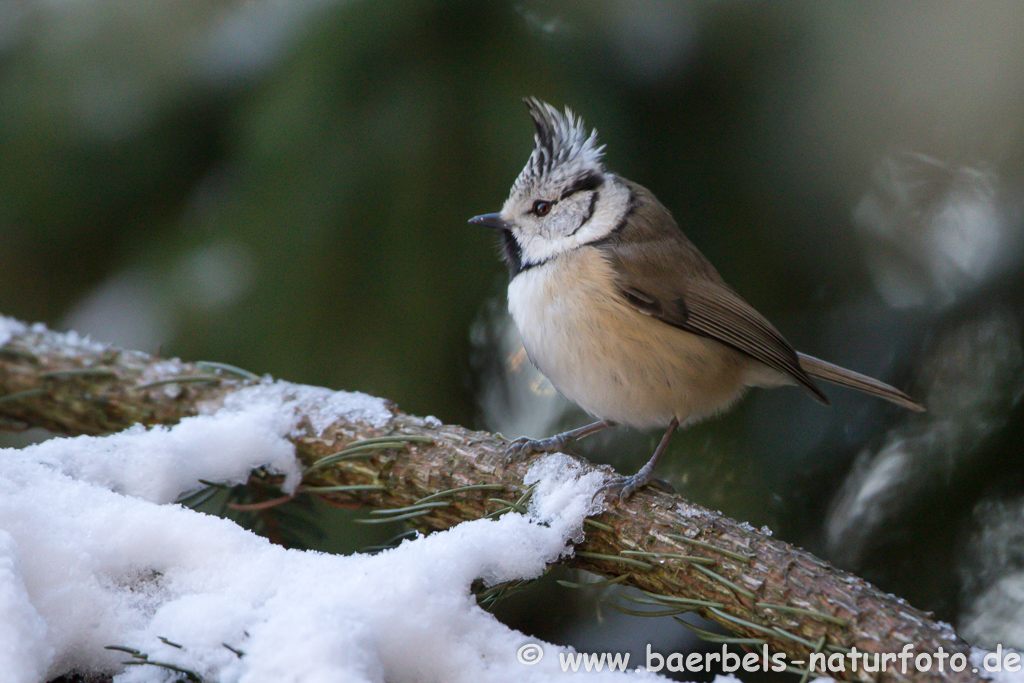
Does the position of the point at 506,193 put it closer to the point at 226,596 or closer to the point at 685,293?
the point at 685,293

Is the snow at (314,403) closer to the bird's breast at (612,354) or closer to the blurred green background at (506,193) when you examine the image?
the blurred green background at (506,193)

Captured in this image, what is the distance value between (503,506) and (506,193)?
863mm

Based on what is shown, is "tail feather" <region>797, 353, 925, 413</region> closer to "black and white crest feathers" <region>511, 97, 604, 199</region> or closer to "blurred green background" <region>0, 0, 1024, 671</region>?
"blurred green background" <region>0, 0, 1024, 671</region>

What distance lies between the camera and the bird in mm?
1758

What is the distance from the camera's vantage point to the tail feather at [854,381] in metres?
1.69

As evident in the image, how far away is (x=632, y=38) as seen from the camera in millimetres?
1645

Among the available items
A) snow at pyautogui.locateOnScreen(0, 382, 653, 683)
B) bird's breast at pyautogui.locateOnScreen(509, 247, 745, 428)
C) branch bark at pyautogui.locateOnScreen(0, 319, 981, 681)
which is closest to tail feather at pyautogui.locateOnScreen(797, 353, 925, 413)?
bird's breast at pyautogui.locateOnScreen(509, 247, 745, 428)

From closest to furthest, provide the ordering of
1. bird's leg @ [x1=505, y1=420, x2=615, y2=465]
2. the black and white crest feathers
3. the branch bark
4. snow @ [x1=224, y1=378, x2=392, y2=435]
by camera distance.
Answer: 1. the branch bark
2. bird's leg @ [x1=505, y1=420, x2=615, y2=465]
3. snow @ [x1=224, y1=378, x2=392, y2=435]
4. the black and white crest feathers

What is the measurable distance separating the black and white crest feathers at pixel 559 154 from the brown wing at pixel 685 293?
147mm

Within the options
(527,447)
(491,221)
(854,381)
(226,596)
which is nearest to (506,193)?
(491,221)

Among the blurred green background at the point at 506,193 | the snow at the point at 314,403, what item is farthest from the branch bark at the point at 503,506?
the blurred green background at the point at 506,193

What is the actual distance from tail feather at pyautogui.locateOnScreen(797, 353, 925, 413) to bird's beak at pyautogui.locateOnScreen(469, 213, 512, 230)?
2.86 feet

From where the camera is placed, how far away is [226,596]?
3.08 ft

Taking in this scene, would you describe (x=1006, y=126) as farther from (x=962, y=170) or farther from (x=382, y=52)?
(x=382, y=52)
